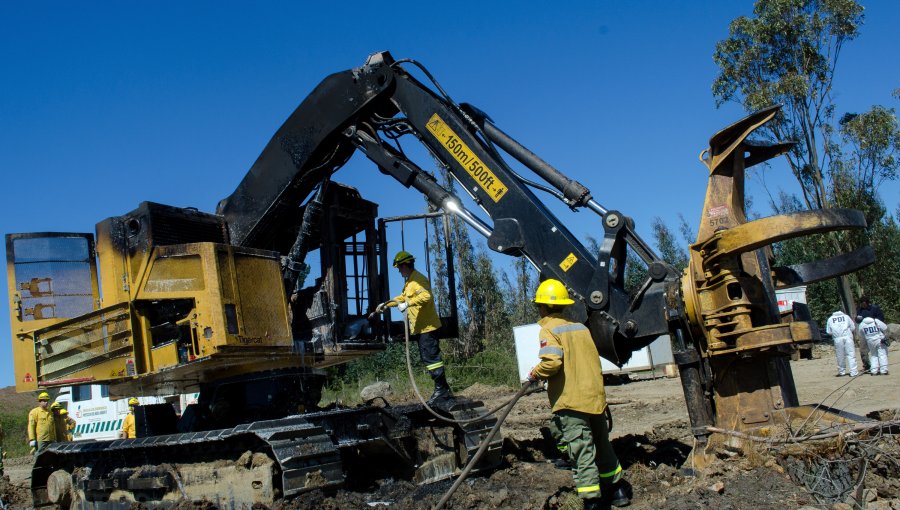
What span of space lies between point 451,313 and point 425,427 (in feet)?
4.02

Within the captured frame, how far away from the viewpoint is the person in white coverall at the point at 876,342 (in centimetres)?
1519

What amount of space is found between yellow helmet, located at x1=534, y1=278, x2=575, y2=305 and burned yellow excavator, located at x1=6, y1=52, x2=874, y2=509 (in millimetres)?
312

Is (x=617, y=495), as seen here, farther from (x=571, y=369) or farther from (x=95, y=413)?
(x=95, y=413)

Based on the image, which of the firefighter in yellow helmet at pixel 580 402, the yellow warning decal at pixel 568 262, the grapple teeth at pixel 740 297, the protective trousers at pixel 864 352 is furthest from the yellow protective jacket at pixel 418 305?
the protective trousers at pixel 864 352

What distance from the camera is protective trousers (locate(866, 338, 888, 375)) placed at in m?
15.2

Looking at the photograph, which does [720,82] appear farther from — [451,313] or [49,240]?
[49,240]

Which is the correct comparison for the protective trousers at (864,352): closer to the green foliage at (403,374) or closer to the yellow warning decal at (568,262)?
the green foliage at (403,374)

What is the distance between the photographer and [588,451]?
5.99 metres

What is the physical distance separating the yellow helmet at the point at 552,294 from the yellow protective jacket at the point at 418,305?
172 cm

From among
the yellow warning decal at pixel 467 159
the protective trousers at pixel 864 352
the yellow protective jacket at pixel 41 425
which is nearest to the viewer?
the yellow warning decal at pixel 467 159

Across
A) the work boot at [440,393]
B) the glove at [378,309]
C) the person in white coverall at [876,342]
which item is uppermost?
the glove at [378,309]

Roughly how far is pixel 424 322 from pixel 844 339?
11.1m

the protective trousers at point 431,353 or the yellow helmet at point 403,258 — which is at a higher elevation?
the yellow helmet at point 403,258

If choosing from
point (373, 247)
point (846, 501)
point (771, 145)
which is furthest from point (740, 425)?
point (373, 247)
